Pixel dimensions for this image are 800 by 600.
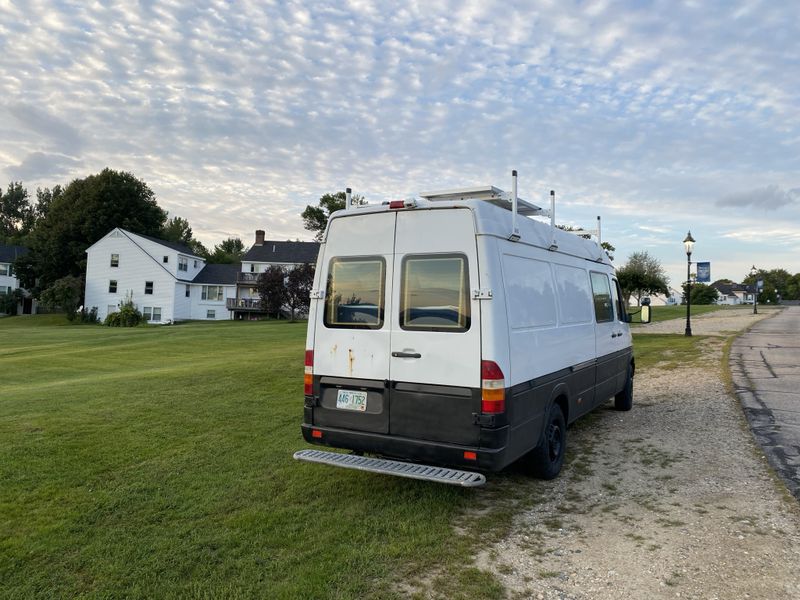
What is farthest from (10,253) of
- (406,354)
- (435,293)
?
(435,293)

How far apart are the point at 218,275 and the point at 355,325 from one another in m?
53.7

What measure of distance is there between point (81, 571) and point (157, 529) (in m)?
0.68

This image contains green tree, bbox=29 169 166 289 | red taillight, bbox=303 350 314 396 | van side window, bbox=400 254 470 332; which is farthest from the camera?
green tree, bbox=29 169 166 289

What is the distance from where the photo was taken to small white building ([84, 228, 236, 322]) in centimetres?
5047

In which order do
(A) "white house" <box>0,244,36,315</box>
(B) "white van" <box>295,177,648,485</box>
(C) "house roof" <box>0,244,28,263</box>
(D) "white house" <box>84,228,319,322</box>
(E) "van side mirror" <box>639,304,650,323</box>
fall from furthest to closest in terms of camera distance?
(C) "house roof" <box>0,244,28,263</box> < (A) "white house" <box>0,244,36,315</box> < (D) "white house" <box>84,228,319,322</box> < (E) "van side mirror" <box>639,304,650,323</box> < (B) "white van" <box>295,177,648,485</box>

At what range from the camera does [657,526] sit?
446cm

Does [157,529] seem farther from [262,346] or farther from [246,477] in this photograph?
[262,346]

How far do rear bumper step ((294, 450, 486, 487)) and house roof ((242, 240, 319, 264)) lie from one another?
51955 millimetres

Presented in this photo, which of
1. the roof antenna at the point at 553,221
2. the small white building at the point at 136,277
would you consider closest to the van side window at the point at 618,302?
the roof antenna at the point at 553,221

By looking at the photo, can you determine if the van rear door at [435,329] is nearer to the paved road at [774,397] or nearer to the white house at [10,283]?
the paved road at [774,397]

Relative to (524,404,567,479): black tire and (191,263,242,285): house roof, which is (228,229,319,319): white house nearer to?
(191,263,242,285): house roof

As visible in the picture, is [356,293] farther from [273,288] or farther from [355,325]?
[273,288]

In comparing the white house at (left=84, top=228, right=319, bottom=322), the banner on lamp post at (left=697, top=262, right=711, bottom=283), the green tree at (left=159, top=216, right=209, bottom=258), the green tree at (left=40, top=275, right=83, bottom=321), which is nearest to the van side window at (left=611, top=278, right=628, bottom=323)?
the banner on lamp post at (left=697, top=262, right=711, bottom=283)

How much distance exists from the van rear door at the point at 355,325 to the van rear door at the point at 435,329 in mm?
108
